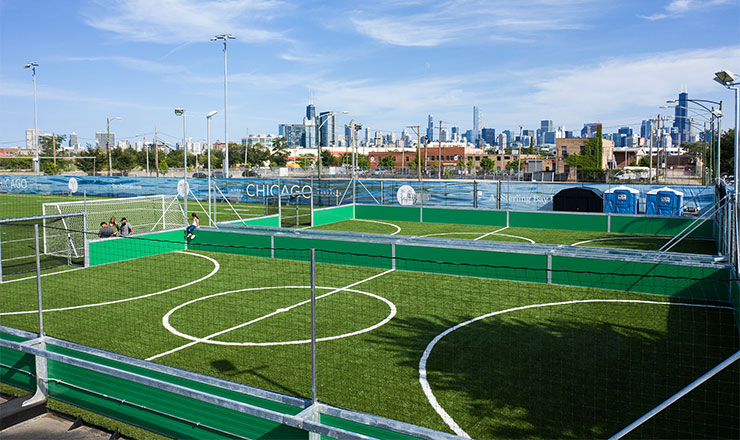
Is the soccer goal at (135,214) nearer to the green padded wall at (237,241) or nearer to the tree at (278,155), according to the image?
the green padded wall at (237,241)

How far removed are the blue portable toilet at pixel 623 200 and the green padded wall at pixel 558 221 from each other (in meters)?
8.37

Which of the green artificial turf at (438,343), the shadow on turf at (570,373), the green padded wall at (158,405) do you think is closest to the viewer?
the green padded wall at (158,405)

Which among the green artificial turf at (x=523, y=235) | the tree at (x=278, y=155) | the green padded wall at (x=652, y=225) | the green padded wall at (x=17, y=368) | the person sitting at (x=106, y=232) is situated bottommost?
the green padded wall at (x=17, y=368)

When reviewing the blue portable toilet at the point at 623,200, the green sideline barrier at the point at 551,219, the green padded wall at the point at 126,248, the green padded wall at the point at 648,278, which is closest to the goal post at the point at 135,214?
the green padded wall at the point at 126,248

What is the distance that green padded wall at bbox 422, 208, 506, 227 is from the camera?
98.4 feet

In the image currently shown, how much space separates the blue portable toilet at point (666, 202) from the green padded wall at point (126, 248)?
28383 millimetres

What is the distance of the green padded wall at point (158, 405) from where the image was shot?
6598 mm

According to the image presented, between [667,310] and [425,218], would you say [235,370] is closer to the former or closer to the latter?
[667,310]

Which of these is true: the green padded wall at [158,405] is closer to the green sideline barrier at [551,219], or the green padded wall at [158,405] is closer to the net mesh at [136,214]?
the net mesh at [136,214]

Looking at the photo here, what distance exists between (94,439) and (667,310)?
12.4 m

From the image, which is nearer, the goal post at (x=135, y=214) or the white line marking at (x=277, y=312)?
the white line marking at (x=277, y=312)

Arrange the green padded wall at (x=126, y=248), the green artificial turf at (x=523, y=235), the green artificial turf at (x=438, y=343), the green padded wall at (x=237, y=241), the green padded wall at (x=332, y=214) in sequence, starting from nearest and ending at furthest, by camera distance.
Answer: the green artificial turf at (x=438, y=343), the green padded wall at (x=126, y=248), the green padded wall at (x=237, y=241), the green artificial turf at (x=523, y=235), the green padded wall at (x=332, y=214)

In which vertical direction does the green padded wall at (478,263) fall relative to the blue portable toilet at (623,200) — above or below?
below

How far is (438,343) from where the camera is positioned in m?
10.9
